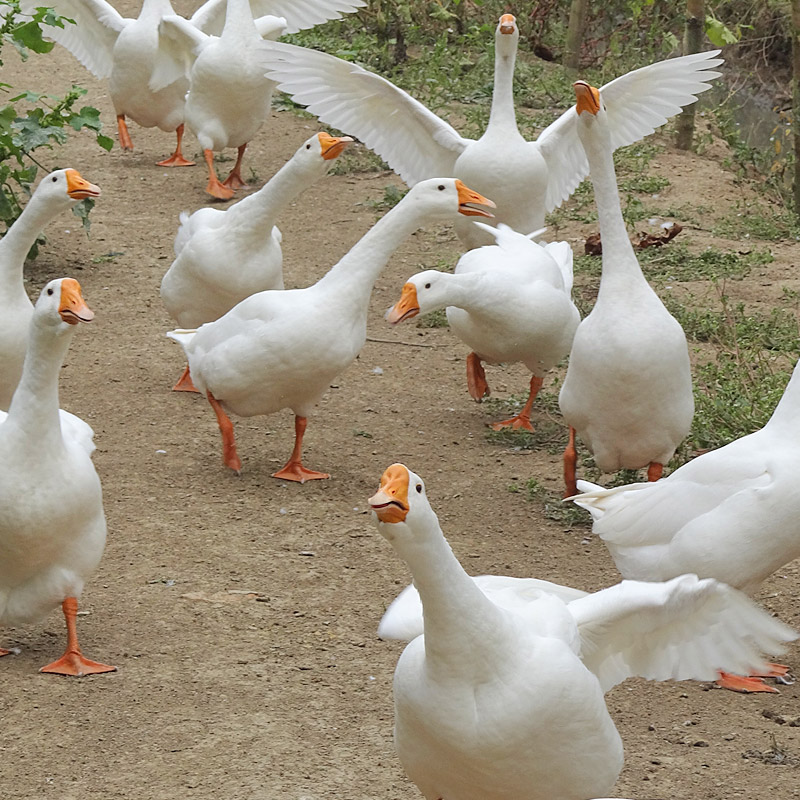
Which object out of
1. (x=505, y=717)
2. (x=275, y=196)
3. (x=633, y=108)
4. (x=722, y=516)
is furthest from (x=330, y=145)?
(x=505, y=717)

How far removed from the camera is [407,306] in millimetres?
5660

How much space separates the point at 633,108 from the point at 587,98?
251 cm

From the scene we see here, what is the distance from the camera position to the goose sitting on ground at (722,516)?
4.04 meters

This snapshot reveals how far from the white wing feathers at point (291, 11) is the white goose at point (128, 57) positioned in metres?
0.33

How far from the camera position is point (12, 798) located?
3502 millimetres

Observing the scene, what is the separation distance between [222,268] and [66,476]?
9.04 ft

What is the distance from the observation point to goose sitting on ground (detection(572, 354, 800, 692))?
4039mm

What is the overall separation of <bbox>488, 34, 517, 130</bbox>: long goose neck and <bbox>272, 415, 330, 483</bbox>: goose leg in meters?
2.67

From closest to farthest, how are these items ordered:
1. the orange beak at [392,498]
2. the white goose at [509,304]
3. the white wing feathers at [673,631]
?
the orange beak at [392,498]
the white wing feathers at [673,631]
the white goose at [509,304]

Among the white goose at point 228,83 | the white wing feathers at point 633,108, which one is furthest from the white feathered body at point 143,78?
the white wing feathers at point 633,108

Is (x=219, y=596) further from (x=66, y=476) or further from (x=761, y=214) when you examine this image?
(x=761, y=214)

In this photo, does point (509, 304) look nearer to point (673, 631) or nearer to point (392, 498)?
point (673, 631)

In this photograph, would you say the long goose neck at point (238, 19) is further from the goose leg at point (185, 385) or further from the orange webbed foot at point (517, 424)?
the orange webbed foot at point (517, 424)

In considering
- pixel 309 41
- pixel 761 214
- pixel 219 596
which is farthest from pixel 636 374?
pixel 309 41
